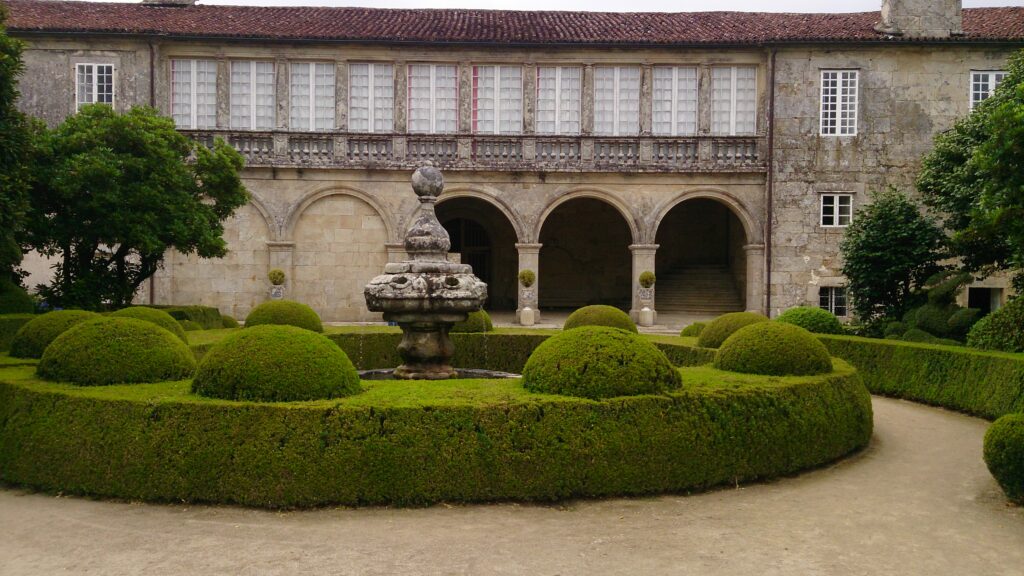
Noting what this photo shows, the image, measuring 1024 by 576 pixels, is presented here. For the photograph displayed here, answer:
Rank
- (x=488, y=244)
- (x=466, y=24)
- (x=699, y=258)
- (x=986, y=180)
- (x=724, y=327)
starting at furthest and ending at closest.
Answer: (x=699, y=258), (x=488, y=244), (x=466, y=24), (x=724, y=327), (x=986, y=180)

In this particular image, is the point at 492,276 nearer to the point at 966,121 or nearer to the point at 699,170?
the point at 699,170

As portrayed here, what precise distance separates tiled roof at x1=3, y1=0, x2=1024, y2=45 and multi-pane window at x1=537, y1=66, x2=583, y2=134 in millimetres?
1029

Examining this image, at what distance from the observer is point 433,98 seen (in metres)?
26.2

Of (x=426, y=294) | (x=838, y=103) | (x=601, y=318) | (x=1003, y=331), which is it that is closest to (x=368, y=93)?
(x=601, y=318)

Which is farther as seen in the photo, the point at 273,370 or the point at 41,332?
the point at 41,332

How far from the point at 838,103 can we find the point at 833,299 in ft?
20.7

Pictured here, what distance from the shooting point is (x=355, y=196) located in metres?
25.9

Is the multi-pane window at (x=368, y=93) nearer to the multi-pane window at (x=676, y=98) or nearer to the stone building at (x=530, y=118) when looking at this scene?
the stone building at (x=530, y=118)

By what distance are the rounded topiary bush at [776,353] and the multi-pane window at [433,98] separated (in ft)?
57.2

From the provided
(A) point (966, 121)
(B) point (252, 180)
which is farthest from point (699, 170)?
(B) point (252, 180)

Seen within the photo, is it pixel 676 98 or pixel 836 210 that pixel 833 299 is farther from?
pixel 676 98

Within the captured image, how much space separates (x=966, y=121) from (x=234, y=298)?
21254 millimetres

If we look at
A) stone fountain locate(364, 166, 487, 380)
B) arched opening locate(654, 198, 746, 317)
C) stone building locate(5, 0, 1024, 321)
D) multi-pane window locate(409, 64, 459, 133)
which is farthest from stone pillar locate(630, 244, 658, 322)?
stone fountain locate(364, 166, 487, 380)

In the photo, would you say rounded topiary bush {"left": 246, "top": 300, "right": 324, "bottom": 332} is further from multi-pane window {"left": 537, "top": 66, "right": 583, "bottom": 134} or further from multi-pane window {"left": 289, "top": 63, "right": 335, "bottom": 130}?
multi-pane window {"left": 537, "top": 66, "right": 583, "bottom": 134}
